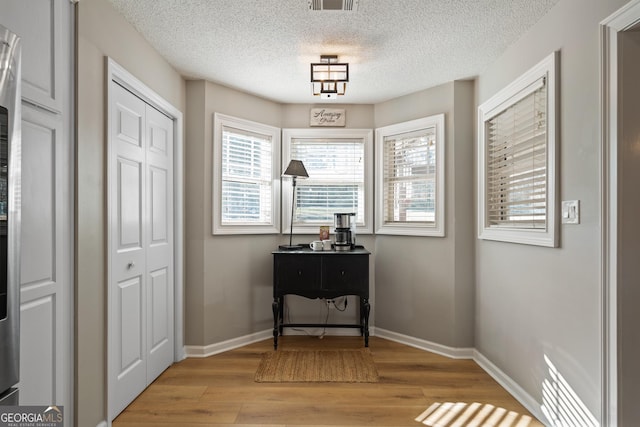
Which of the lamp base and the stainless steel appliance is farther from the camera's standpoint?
the lamp base

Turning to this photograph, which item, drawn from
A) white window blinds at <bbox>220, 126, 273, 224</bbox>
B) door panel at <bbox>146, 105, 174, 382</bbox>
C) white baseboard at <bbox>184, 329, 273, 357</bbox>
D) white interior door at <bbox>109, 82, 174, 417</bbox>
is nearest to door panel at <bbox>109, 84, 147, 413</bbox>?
white interior door at <bbox>109, 82, 174, 417</bbox>

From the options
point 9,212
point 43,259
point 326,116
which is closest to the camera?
point 9,212

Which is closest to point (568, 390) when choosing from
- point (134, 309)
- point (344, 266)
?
point (344, 266)

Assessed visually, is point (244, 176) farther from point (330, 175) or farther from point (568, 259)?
point (568, 259)

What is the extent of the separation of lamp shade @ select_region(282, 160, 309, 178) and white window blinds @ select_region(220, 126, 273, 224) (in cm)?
31

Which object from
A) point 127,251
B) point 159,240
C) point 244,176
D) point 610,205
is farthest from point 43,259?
point 610,205

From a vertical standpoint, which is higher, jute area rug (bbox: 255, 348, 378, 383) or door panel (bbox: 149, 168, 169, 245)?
door panel (bbox: 149, 168, 169, 245)

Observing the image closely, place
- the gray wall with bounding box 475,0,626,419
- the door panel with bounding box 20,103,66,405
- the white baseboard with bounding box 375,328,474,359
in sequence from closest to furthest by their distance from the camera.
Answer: the door panel with bounding box 20,103,66,405, the gray wall with bounding box 475,0,626,419, the white baseboard with bounding box 375,328,474,359

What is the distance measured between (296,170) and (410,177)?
3.61ft

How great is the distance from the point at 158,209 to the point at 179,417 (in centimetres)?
144

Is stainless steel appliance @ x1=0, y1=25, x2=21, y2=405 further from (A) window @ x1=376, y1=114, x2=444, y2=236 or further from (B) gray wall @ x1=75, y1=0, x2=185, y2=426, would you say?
(A) window @ x1=376, y1=114, x2=444, y2=236

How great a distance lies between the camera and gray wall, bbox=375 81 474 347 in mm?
3434

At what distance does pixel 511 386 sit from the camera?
8.95 ft

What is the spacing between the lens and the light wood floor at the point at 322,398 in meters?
2.36
